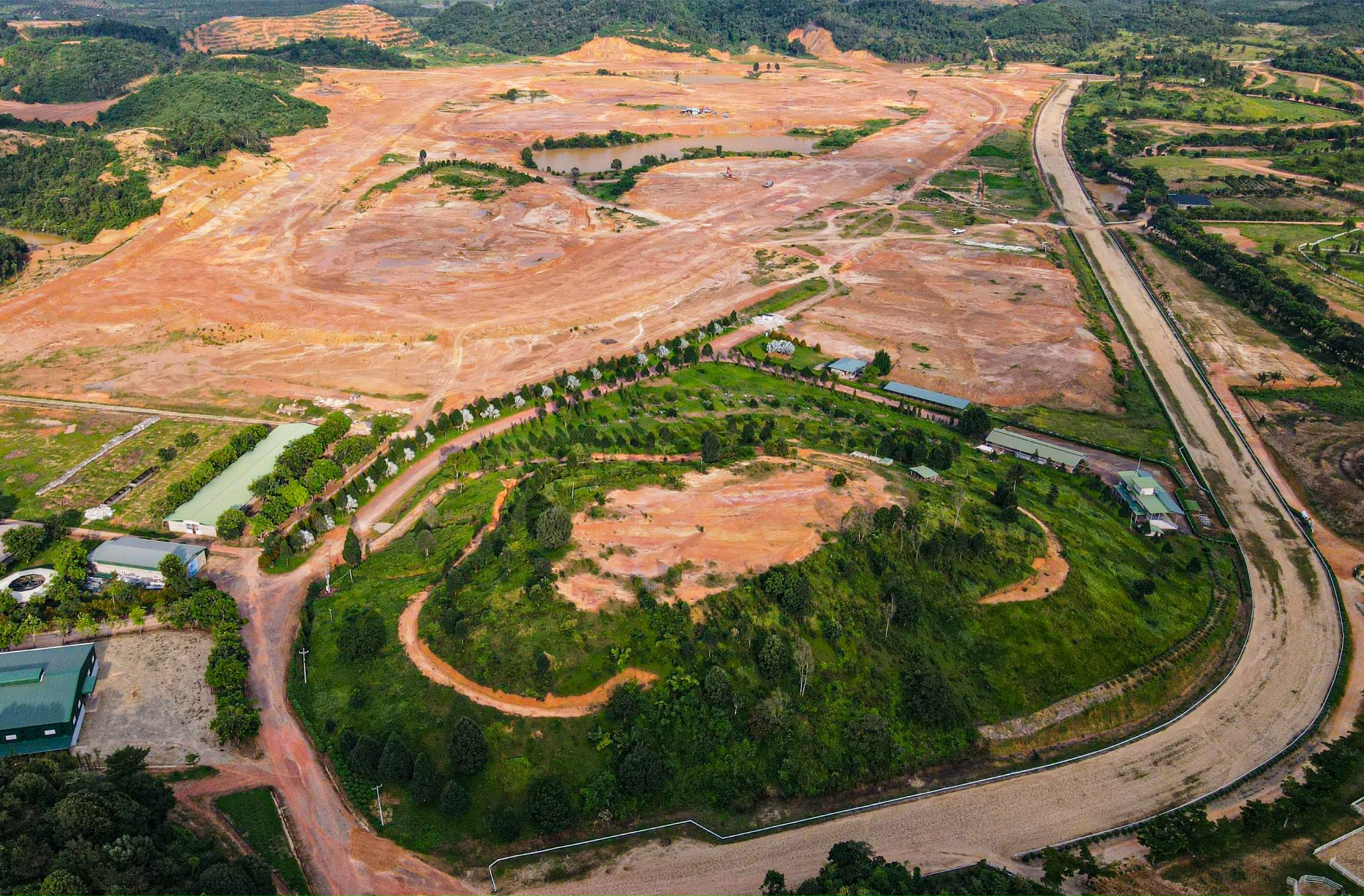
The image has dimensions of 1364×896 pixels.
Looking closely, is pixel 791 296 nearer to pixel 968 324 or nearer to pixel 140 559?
pixel 968 324

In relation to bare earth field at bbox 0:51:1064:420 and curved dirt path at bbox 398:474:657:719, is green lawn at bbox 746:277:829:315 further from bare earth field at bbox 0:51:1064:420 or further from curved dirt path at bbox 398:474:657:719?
curved dirt path at bbox 398:474:657:719

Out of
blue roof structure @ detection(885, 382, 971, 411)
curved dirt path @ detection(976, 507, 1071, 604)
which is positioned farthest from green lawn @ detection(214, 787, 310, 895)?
blue roof structure @ detection(885, 382, 971, 411)

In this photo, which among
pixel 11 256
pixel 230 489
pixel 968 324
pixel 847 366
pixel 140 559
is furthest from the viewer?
pixel 11 256

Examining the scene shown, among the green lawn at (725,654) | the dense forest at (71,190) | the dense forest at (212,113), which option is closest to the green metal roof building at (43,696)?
the green lawn at (725,654)

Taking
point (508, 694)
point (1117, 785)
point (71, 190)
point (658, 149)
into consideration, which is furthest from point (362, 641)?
point (658, 149)

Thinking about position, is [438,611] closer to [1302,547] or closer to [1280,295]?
[1302,547]

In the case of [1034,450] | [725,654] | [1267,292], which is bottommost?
[725,654]

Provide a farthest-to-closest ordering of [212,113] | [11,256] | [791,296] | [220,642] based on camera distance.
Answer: [212,113] < [11,256] < [791,296] < [220,642]
